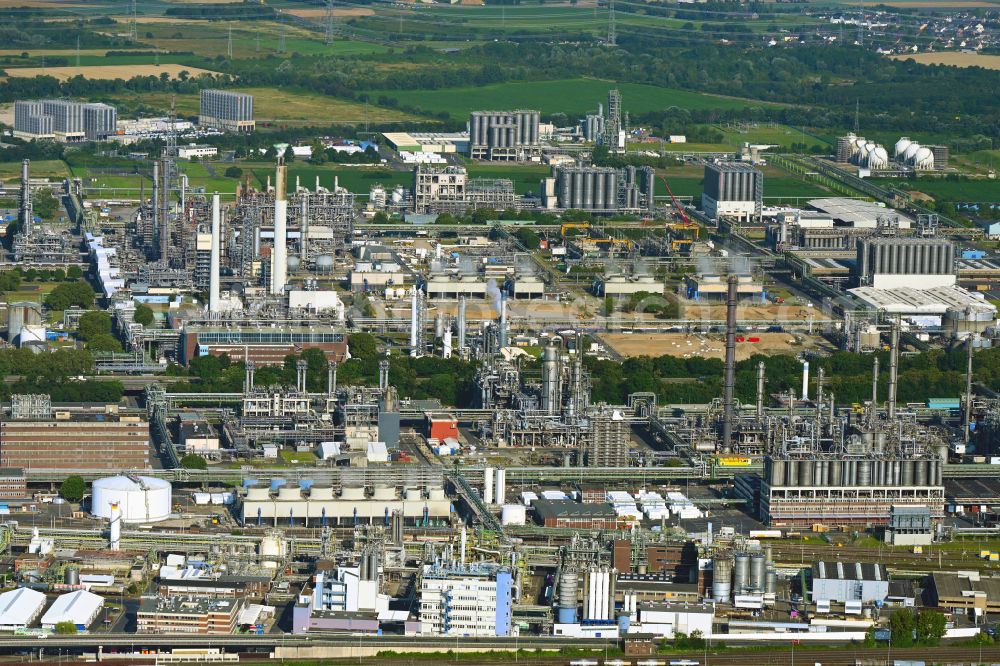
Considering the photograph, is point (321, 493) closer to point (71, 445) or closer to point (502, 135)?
point (71, 445)

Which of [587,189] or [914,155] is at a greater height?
[914,155]

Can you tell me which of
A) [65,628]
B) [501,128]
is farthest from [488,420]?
[501,128]

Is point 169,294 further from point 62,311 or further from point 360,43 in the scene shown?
point 360,43

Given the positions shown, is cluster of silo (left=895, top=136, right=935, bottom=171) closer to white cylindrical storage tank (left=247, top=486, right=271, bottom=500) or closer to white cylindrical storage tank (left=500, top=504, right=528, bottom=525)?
white cylindrical storage tank (left=500, top=504, right=528, bottom=525)

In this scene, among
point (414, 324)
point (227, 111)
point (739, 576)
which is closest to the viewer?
point (739, 576)

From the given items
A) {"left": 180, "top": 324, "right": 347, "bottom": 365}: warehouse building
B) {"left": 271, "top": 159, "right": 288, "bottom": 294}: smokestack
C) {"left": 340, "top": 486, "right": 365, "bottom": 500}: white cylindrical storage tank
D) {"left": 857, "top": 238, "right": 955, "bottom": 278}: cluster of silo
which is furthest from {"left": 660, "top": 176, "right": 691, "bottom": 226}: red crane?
{"left": 340, "top": 486, "right": 365, "bottom": 500}: white cylindrical storage tank

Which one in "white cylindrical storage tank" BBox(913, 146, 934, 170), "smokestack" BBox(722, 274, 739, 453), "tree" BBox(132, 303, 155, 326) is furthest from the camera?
"white cylindrical storage tank" BBox(913, 146, 934, 170)
